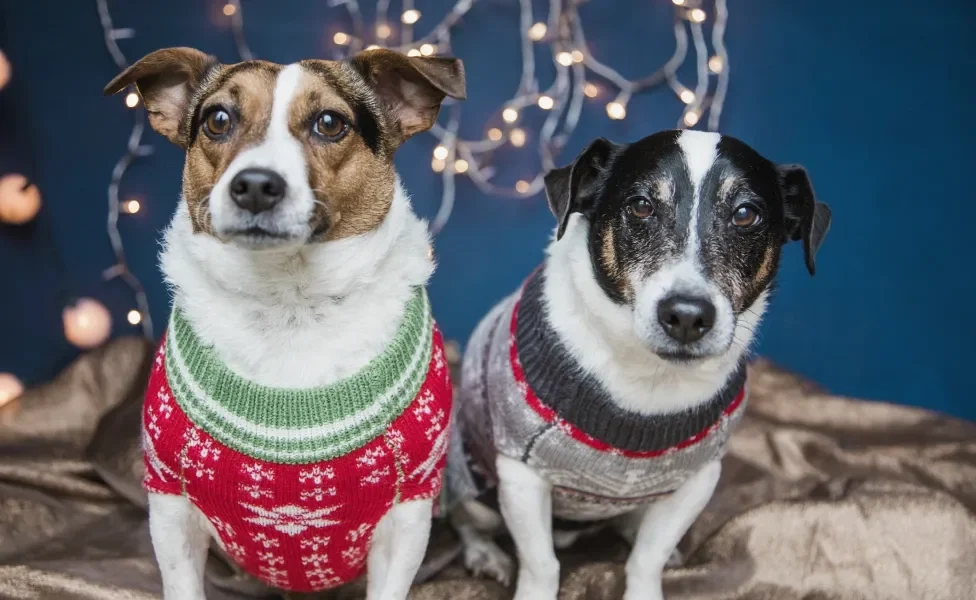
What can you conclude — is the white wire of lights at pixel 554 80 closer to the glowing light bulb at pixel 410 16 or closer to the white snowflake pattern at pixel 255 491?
the glowing light bulb at pixel 410 16

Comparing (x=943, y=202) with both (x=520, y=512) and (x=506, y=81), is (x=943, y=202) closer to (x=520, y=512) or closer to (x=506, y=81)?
(x=506, y=81)

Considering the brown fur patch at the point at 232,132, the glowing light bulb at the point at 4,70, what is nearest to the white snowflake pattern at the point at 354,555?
the brown fur patch at the point at 232,132

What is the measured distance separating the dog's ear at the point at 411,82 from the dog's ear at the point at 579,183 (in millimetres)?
329

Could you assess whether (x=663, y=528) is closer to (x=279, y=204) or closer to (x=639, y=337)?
(x=639, y=337)

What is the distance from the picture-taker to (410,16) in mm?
3209

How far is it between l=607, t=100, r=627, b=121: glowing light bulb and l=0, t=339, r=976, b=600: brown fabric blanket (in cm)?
122

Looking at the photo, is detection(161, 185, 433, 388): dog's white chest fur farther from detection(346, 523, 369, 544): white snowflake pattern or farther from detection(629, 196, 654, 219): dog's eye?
detection(629, 196, 654, 219): dog's eye

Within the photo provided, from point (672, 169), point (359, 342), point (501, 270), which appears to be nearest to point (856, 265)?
point (501, 270)

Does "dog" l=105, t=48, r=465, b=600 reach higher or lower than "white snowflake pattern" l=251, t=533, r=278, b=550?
higher

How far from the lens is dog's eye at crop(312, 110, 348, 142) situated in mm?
1803

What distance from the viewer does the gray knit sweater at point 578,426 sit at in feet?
6.79

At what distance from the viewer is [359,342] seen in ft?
6.05

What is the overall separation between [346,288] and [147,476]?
22.9 inches

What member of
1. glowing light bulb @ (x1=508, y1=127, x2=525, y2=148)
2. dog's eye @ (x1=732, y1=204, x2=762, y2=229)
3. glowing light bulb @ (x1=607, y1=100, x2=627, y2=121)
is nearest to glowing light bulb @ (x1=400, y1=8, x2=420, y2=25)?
glowing light bulb @ (x1=508, y1=127, x2=525, y2=148)
